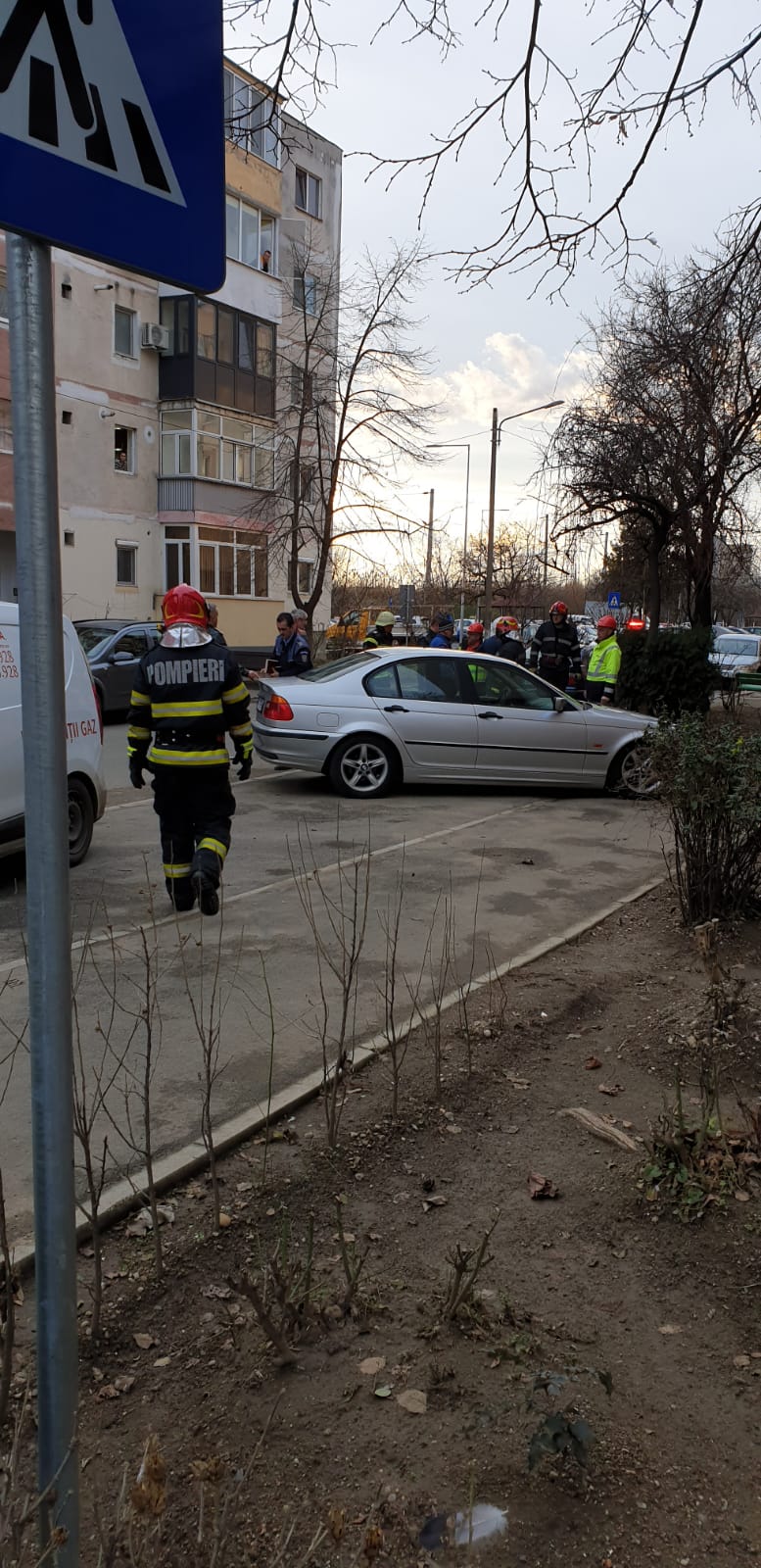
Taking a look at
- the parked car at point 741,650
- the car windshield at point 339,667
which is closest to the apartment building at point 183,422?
the parked car at point 741,650

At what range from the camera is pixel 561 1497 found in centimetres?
230

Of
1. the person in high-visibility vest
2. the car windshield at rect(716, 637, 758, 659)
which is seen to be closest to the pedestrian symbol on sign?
the person in high-visibility vest

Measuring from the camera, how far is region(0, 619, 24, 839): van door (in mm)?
7074

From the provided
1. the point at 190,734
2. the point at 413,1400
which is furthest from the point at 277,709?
the point at 413,1400

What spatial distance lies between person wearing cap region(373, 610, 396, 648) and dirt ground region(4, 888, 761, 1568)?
12364 millimetres

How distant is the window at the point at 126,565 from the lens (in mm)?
32906

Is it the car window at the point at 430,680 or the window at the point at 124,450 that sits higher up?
the window at the point at 124,450

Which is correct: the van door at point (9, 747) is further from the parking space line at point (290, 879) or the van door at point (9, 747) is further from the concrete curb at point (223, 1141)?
the concrete curb at point (223, 1141)

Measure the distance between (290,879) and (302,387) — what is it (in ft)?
A: 72.9

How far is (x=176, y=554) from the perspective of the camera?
34125 mm

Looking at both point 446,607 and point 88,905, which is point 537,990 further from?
point 446,607

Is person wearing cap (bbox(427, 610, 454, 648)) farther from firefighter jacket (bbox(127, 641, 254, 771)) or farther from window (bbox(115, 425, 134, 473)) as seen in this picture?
window (bbox(115, 425, 134, 473))

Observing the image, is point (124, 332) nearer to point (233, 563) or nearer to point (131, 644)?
point (233, 563)

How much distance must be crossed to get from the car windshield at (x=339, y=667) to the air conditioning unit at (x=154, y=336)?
78.4 feet
